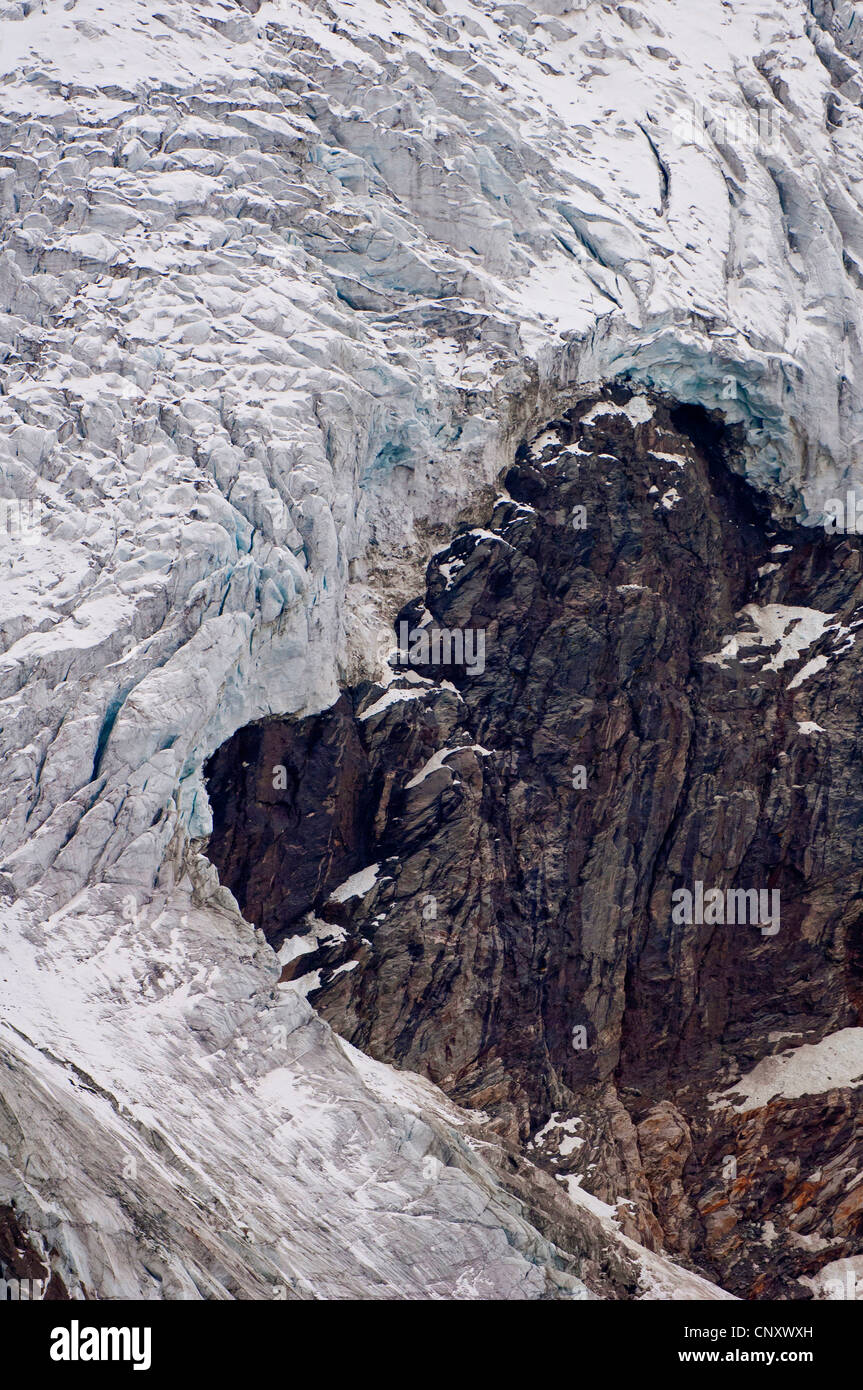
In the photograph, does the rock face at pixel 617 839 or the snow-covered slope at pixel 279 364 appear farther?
the rock face at pixel 617 839

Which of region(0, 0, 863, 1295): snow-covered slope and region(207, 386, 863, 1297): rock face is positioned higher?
region(0, 0, 863, 1295): snow-covered slope

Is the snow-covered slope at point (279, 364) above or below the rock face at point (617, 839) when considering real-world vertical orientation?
above

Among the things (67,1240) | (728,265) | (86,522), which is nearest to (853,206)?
(728,265)

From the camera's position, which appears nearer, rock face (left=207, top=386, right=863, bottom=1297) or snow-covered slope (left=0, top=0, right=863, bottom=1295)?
snow-covered slope (left=0, top=0, right=863, bottom=1295)
